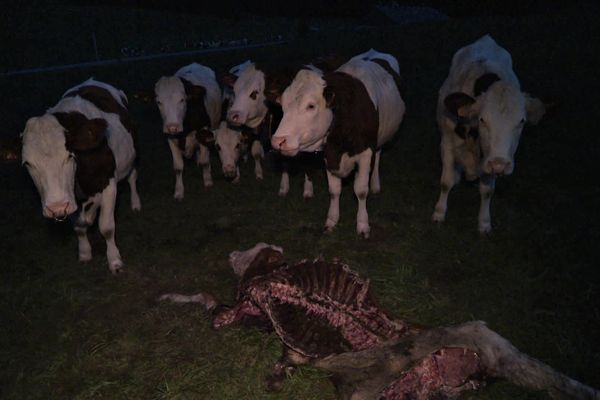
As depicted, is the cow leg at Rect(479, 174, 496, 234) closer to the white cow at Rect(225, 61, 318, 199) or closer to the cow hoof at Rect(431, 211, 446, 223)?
the cow hoof at Rect(431, 211, 446, 223)

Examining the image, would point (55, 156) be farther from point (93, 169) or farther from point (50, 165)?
point (93, 169)

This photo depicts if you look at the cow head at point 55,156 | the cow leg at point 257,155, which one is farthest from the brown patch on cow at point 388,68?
the cow head at point 55,156

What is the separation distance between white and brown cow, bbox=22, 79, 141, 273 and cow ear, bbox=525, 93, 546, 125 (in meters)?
4.47

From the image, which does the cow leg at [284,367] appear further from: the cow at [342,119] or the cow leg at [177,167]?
the cow leg at [177,167]

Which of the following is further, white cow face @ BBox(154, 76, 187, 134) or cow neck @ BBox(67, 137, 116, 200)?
white cow face @ BBox(154, 76, 187, 134)

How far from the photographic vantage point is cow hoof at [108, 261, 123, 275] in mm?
5636

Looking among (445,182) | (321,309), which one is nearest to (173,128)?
(445,182)

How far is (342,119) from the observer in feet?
17.9

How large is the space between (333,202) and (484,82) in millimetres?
2321

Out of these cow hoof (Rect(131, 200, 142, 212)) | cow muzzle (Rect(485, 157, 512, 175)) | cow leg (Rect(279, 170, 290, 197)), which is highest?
cow muzzle (Rect(485, 157, 512, 175))

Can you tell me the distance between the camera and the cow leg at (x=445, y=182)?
20.3ft

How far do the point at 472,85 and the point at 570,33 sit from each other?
16.8 m

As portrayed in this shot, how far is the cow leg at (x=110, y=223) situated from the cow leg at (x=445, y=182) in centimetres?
404

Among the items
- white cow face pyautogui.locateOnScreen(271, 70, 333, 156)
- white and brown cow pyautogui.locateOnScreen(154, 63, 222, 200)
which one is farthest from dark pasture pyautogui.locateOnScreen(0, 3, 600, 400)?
white cow face pyautogui.locateOnScreen(271, 70, 333, 156)
